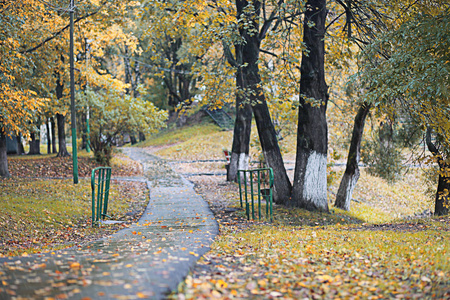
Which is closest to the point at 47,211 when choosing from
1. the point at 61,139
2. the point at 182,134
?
the point at 61,139

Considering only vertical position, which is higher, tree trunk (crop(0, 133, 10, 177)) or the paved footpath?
tree trunk (crop(0, 133, 10, 177))

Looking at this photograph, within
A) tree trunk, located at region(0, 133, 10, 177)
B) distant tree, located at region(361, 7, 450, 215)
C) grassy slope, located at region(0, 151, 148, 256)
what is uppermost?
distant tree, located at region(361, 7, 450, 215)

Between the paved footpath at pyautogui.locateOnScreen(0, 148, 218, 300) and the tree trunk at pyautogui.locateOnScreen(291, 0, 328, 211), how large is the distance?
3.55 meters

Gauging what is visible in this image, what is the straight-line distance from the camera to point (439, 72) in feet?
20.3

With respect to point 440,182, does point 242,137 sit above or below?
above

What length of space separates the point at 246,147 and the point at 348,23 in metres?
6.63

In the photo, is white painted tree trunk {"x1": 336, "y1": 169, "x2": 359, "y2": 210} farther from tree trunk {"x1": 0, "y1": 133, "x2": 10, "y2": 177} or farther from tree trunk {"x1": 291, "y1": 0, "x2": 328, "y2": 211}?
tree trunk {"x1": 0, "y1": 133, "x2": 10, "y2": 177}

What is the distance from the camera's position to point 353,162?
1235 centimetres

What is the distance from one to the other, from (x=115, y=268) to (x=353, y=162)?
9790 mm

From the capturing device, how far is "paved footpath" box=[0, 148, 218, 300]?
3.25 meters

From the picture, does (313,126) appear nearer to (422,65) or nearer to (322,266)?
(422,65)

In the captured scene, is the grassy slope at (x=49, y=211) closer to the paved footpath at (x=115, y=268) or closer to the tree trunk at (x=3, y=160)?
the tree trunk at (x=3, y=160)

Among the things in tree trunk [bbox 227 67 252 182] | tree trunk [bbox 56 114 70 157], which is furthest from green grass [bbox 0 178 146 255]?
tree trunk [bbox 56 114 70 157]

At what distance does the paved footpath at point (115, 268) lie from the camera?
10.6 feet
